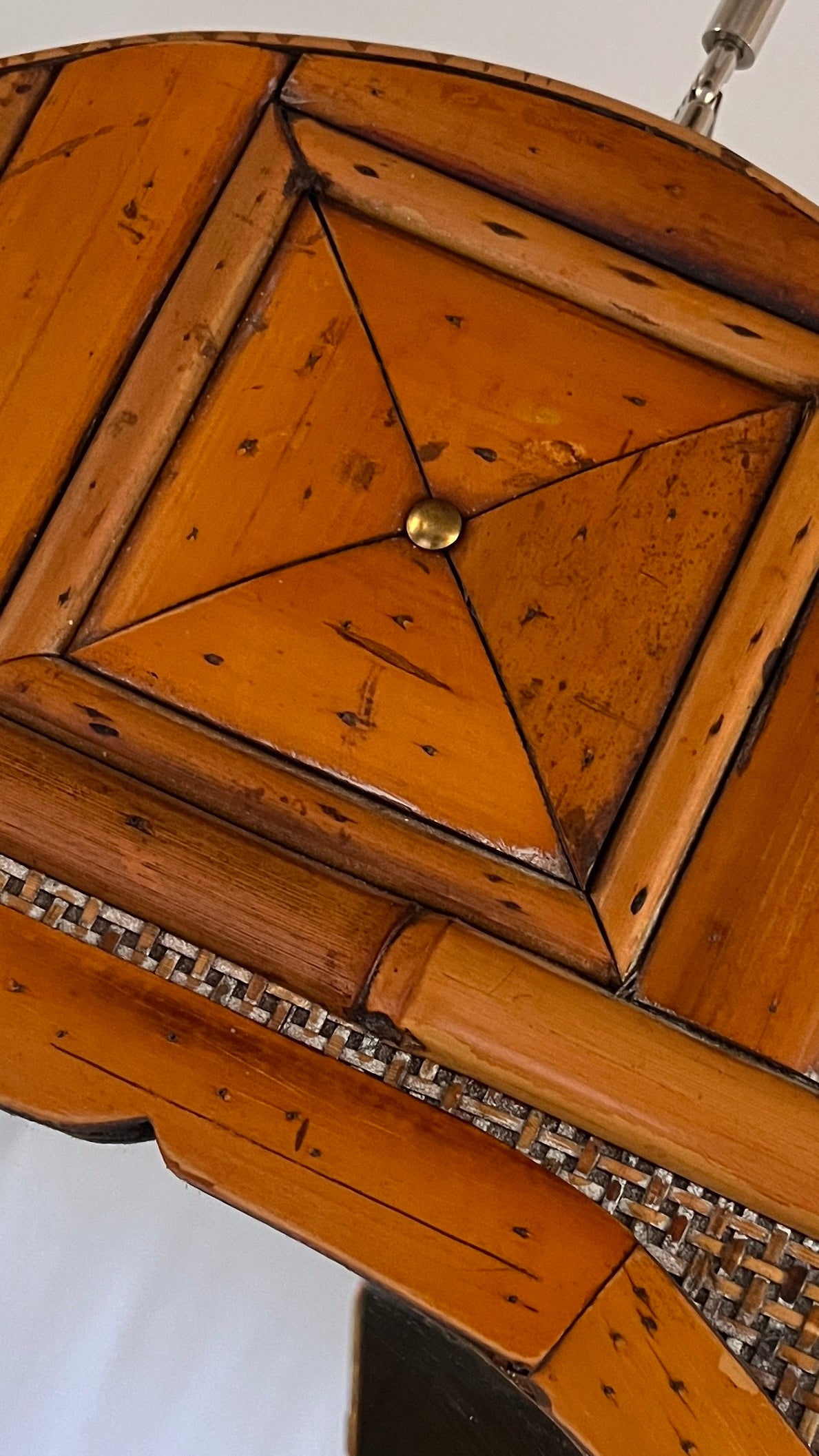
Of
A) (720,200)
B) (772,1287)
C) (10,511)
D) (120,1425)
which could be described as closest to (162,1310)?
(120,1425)

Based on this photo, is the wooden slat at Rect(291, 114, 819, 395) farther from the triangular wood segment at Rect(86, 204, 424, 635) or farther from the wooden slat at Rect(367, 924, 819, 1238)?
the wooden slat at Rect(367, 924, 819, 1238)

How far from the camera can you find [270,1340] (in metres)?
0.94

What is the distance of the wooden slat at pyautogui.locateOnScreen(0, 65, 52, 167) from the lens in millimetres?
767

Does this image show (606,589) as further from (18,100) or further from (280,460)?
(18,100)

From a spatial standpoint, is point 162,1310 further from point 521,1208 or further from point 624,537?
point 624,537

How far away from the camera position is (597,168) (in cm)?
74

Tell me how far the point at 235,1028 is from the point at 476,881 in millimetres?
149

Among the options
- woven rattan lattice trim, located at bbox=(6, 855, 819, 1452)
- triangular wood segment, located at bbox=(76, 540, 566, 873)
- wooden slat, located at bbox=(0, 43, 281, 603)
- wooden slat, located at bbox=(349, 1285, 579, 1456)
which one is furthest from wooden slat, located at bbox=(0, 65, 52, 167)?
wooden slat, located at bbox=(349, 1285, 579, 1456)

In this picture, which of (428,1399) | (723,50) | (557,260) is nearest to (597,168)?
(557,260)

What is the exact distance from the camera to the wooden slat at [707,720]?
689 millimetres

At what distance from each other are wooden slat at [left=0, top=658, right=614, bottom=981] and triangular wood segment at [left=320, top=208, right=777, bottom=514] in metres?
0.18

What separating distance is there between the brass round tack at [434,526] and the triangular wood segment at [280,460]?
0.04ft

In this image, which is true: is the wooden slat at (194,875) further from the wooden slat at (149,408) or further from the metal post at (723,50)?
the metal post at (723,50)

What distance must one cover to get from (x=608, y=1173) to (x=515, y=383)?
0.43m
